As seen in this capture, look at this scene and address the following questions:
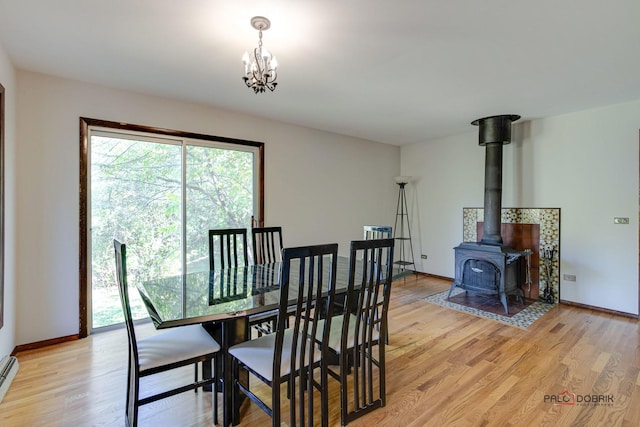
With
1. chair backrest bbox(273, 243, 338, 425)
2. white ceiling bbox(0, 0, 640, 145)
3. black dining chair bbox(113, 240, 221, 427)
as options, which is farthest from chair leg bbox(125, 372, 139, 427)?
white ceiling bbox(0, 0, 640, 145)

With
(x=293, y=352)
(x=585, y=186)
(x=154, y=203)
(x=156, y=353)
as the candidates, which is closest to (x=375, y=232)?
(x=293, y=352)

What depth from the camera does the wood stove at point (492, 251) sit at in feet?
12.4

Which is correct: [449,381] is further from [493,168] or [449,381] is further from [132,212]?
[132,212]

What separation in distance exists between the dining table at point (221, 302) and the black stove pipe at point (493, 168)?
2291 millimetres

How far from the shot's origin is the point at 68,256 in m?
2.88

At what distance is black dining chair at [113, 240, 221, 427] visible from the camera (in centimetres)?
158

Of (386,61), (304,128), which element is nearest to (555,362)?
(386,61)

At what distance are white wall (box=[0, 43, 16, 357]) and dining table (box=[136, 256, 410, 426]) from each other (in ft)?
4.08

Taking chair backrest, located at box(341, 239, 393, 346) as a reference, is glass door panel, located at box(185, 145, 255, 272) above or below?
above

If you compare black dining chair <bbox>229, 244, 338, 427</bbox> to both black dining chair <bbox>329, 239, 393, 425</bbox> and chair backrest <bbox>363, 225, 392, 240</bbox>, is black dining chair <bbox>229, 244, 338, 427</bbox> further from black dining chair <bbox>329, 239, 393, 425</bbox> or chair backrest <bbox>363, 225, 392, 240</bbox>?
chair backrest <bbox>363, 225, 392, 240</bbox>

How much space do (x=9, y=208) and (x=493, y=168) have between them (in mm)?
4984

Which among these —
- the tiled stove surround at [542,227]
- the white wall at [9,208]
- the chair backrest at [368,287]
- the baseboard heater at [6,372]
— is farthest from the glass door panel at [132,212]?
the tiled stove surround at [542,227]

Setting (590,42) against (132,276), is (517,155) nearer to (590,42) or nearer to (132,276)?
(590,42)

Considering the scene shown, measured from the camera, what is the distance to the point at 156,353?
5.48 feet
